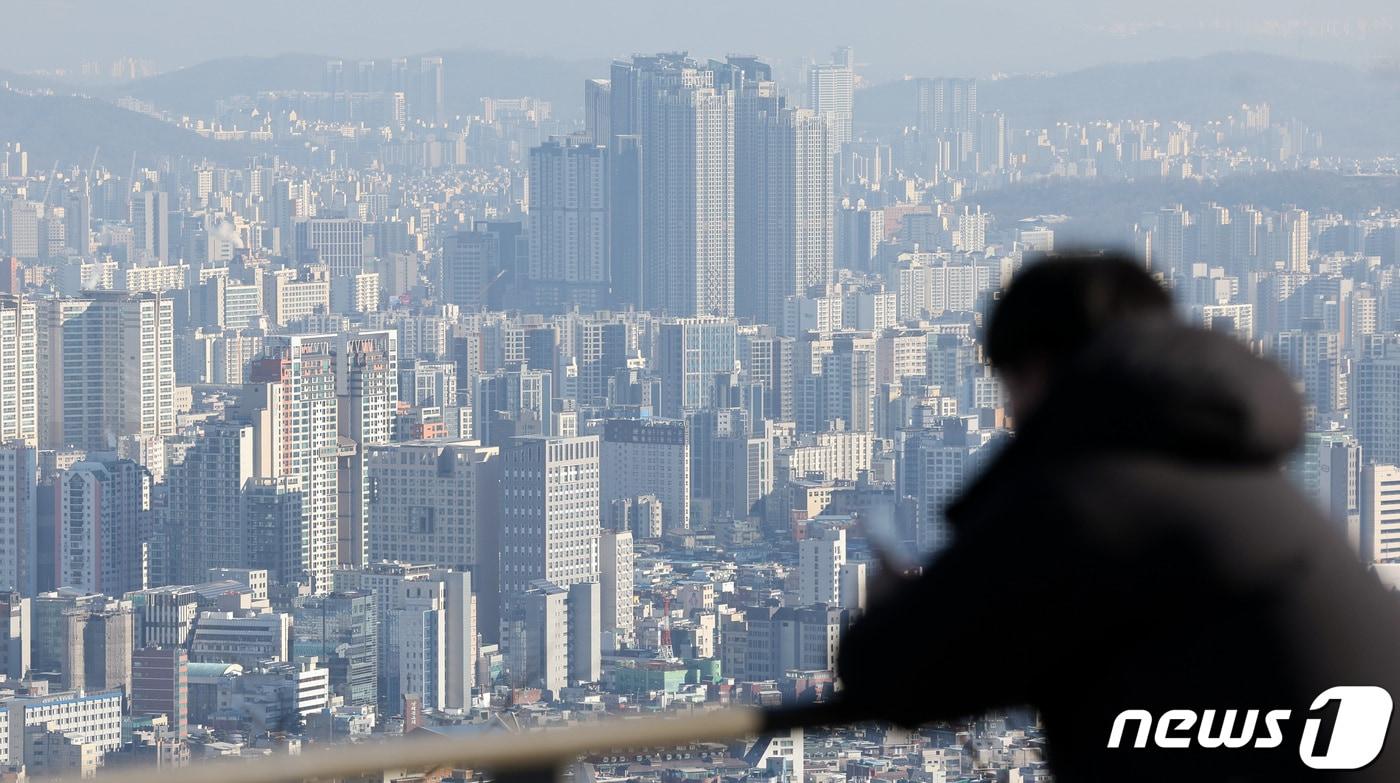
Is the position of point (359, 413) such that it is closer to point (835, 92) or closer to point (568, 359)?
point (568, 359)

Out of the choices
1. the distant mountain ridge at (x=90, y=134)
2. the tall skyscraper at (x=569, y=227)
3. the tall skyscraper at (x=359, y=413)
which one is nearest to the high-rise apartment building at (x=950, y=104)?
the tall skyscraper at (x=569, y=227)

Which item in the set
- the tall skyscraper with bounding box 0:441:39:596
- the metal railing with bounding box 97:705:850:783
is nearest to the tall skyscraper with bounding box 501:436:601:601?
the tall skyscraper with bounding box 0:441:39:596

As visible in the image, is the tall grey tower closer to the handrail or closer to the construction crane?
the construction crane

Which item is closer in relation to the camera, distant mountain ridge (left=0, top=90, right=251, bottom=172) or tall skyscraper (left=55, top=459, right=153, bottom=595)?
tall skyscraper (left=55, top=459, right=153, bottom=595)

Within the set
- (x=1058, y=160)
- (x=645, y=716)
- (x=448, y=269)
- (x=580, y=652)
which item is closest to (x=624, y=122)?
(x=448, y=269)

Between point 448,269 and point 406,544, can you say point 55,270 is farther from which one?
point 406,544

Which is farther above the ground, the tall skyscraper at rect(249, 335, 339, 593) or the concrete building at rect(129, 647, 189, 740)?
the tall skyscraper at rect(249, 335, 339, 593)
